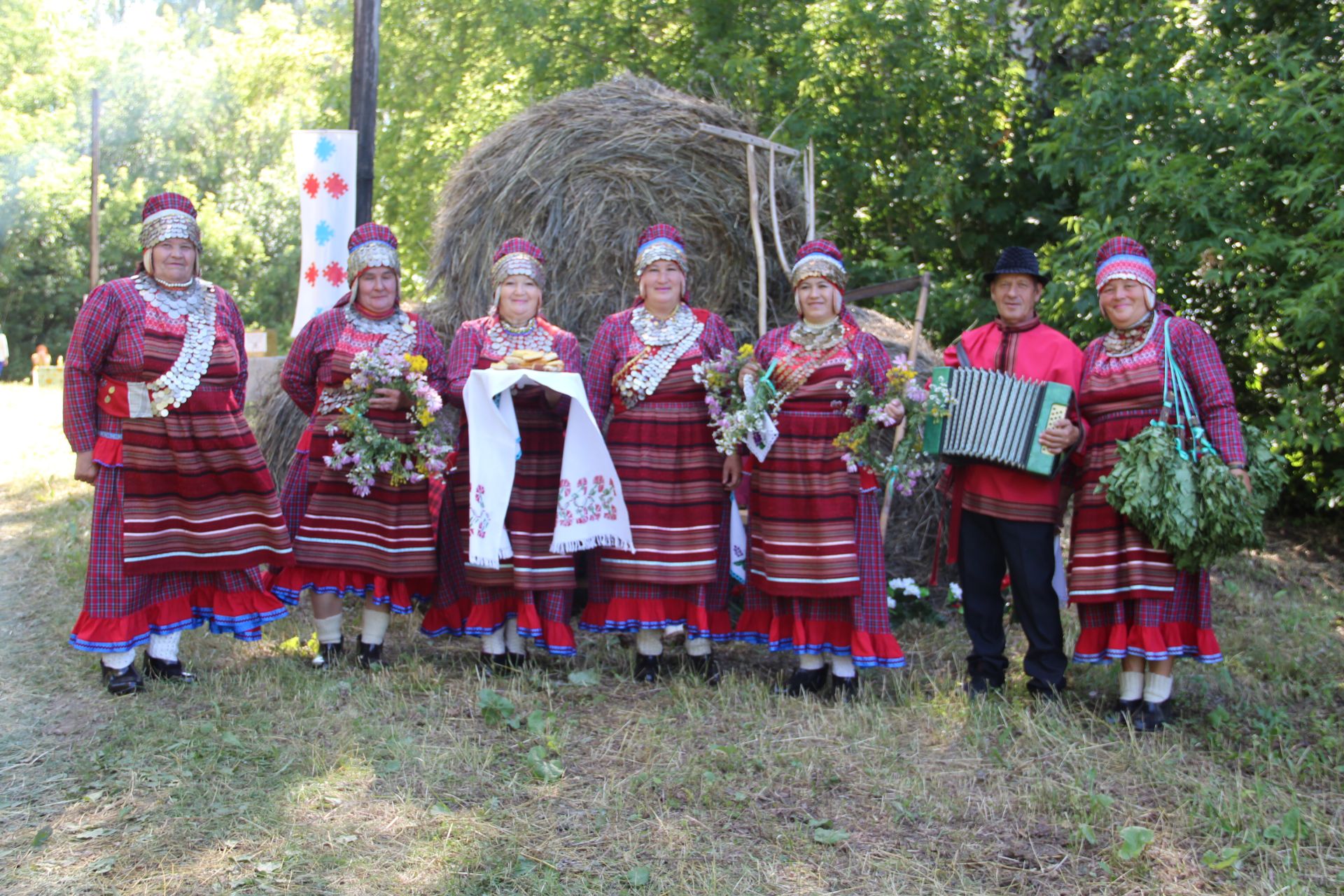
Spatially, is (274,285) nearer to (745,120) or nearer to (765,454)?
(745,120)

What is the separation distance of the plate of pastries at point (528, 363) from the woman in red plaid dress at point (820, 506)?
849 mm

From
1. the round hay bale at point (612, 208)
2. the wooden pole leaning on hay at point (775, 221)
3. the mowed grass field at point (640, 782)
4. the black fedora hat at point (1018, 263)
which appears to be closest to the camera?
the mowed grass field at point (640, 782)

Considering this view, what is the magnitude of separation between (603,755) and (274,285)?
93.8 feet

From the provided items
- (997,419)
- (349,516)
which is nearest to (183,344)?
(349,516)

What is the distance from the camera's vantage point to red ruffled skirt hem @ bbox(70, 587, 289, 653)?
16.2ft

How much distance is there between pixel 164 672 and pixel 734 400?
2700mm

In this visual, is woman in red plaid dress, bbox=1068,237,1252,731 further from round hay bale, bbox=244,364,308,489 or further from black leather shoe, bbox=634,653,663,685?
round hay bale, bbox=244,364,308,489

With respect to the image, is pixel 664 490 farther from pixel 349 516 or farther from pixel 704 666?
pixel 349 516

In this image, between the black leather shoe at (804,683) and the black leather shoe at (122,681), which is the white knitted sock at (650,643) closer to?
the black leather shoe at (804,683)

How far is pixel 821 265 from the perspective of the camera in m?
5.14

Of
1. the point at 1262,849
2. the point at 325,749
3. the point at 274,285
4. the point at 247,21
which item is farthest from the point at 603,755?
the point at 274,285

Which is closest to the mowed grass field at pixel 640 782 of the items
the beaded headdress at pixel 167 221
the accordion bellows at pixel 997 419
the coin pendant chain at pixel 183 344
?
the accordion bellows at pixel 997 419

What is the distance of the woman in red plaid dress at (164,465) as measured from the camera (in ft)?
16.2

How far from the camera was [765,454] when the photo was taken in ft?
16.9
